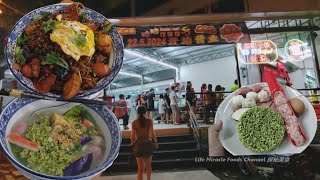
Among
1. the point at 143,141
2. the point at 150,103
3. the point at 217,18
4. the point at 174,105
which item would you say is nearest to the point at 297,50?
the point at 217,18

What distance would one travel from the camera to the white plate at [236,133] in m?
1.55

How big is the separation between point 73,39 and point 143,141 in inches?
40.7

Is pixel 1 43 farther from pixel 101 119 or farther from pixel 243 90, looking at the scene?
pixel 243 90

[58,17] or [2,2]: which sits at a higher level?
[2,2]

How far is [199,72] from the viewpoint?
1.74m

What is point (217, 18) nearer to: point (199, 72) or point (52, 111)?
point (199, 72)

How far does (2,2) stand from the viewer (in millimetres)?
1442

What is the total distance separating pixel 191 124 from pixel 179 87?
0.84ft

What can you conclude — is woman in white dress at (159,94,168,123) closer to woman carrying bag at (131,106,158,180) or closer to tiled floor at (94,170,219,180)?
woman carrying bag at (131,106,158,180)

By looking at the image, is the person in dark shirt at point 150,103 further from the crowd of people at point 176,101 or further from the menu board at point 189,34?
the menu board at point 189,34

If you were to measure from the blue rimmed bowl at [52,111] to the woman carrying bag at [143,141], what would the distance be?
759 millimetres

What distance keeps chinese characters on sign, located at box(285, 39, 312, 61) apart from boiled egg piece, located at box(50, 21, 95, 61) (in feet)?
5.28

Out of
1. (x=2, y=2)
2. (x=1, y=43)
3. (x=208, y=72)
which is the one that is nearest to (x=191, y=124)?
(x=208, y=72)

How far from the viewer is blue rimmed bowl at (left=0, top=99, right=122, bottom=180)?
2.00 ft
